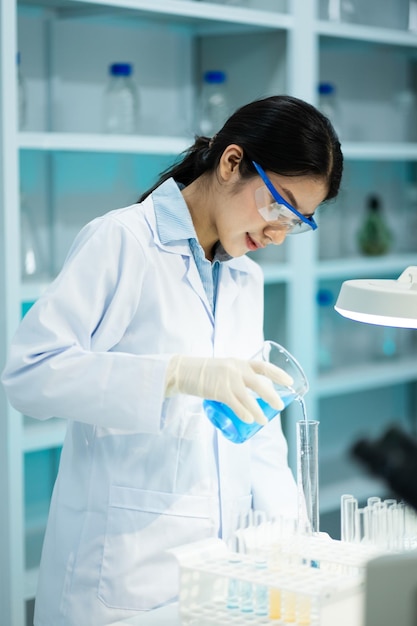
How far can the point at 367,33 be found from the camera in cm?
306

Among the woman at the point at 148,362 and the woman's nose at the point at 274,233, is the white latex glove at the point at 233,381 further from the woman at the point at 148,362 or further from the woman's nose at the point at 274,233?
the woman's nose at the point at 274,233

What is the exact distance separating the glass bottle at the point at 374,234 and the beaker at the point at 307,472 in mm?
1984

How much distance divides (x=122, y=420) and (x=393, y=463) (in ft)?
2.34

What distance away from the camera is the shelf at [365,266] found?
3.07m

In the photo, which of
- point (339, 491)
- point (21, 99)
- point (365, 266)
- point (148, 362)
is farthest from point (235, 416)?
point (339, 491)

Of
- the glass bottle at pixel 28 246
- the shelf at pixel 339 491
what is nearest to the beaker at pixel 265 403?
the glass bottle at pixel 28 246

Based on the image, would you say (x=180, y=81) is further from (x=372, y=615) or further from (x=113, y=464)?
(x=372, y=615)

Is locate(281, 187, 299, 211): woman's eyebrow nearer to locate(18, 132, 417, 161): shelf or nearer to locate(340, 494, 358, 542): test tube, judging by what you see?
locate(340, 494, 358, 542): test tube

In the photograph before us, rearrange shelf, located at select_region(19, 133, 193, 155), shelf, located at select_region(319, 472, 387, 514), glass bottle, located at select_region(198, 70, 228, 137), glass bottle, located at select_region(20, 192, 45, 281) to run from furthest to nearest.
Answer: shelf, located at select_region(319, 472, 387, 514) < glass bottle, located at select_region(198, 70, 228, 137) < glass bottle, located at select_region(20, 192, 45, 281) < shelf, located at select_region(19, 133, 193, 155)

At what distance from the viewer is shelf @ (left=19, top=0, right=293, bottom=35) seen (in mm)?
2443

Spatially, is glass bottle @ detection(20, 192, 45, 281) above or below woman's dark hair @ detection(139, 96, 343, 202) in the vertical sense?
below

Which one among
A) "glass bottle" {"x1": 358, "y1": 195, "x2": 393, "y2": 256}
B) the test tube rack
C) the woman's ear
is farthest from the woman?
"glass bottle" {"x1": 358, "y1": 195, "x2": 393, "y2": 256}

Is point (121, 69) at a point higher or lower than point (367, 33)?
lower

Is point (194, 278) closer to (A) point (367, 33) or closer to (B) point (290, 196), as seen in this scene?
(B) point (290, 196)
